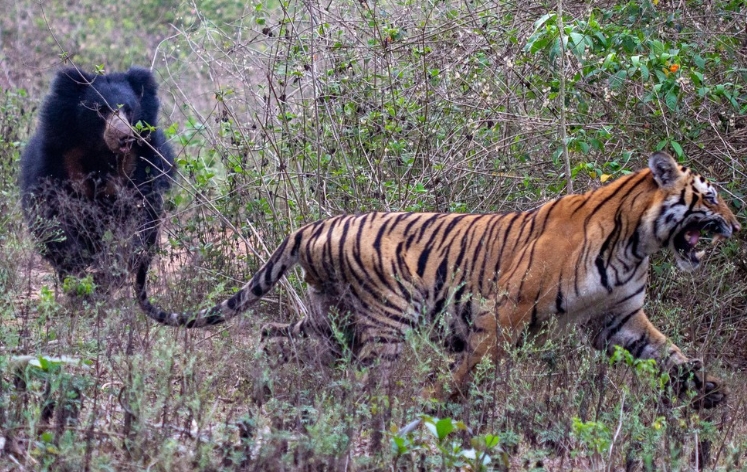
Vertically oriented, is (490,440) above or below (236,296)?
below

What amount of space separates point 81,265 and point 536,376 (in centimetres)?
378

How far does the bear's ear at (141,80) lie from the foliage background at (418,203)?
1.21m

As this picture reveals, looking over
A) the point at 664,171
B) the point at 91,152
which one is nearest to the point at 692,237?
the point at 664,171

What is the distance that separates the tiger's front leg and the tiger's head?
48 centimetres

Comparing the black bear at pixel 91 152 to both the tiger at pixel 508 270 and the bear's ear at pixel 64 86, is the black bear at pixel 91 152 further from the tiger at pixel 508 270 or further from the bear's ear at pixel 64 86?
the tiger at pixel 508 270

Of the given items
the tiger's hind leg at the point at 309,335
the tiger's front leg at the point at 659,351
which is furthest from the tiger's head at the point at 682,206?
the tiger's hind leg at the point at 309,335

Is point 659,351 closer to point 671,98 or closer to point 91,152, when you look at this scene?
point 671,98

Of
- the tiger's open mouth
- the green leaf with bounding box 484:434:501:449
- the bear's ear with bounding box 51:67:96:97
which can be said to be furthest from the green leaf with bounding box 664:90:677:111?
the bear's ear with bounding box 51:67:96:97

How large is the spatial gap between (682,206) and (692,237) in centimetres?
19

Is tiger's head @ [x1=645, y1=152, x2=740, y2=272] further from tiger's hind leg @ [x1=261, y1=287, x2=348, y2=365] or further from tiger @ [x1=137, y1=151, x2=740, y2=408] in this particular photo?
tiger's hind leg @ [x1=261, y1=287, x2=348, y2=365]

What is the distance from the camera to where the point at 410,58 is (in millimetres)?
7211

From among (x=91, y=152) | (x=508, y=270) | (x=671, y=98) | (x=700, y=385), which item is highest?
(x=671, y=98)

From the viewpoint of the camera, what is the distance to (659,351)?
5.28 m

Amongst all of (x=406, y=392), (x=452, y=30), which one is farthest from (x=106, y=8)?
(x=406, y=392)
